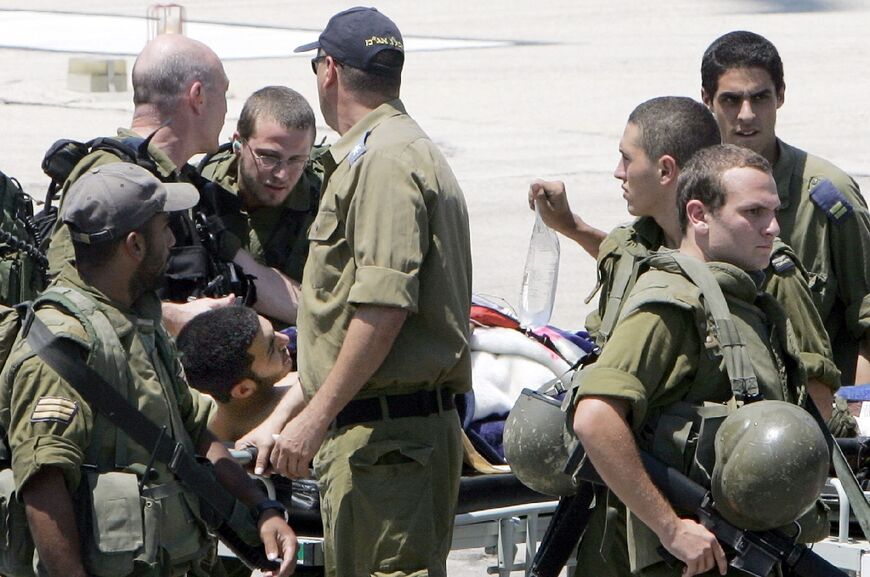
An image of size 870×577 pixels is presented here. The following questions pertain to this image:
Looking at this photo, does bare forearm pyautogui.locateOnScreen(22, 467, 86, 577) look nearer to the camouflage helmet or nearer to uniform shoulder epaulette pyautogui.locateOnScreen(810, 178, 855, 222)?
the camouflage helmet

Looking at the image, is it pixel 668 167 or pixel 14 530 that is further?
pixel 668 167

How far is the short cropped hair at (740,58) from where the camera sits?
207 inches

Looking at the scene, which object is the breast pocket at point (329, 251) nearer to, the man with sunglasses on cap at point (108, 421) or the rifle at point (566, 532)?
the man with sunglasses on cap at point (108, 421)

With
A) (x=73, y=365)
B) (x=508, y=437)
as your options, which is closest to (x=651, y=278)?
(x=508, y=437)

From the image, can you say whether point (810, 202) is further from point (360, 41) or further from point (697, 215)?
point (360, 41)

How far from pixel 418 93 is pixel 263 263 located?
47.3ft

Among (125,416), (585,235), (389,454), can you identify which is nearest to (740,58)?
(585,235)

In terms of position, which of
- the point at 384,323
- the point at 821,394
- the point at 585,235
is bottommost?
the point at 821,394

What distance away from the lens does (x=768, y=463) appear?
134 inches

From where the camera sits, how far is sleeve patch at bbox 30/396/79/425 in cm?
338

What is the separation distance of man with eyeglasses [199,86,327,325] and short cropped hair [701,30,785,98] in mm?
1402

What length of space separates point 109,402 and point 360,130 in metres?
1.26

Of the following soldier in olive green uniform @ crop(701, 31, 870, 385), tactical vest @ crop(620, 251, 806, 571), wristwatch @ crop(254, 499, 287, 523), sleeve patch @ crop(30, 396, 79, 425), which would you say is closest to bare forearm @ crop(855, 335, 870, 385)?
A: soldier in olive green uniform @ crop(701, 31, 870, 385)

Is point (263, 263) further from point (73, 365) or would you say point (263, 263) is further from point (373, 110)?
point (73, 365)
